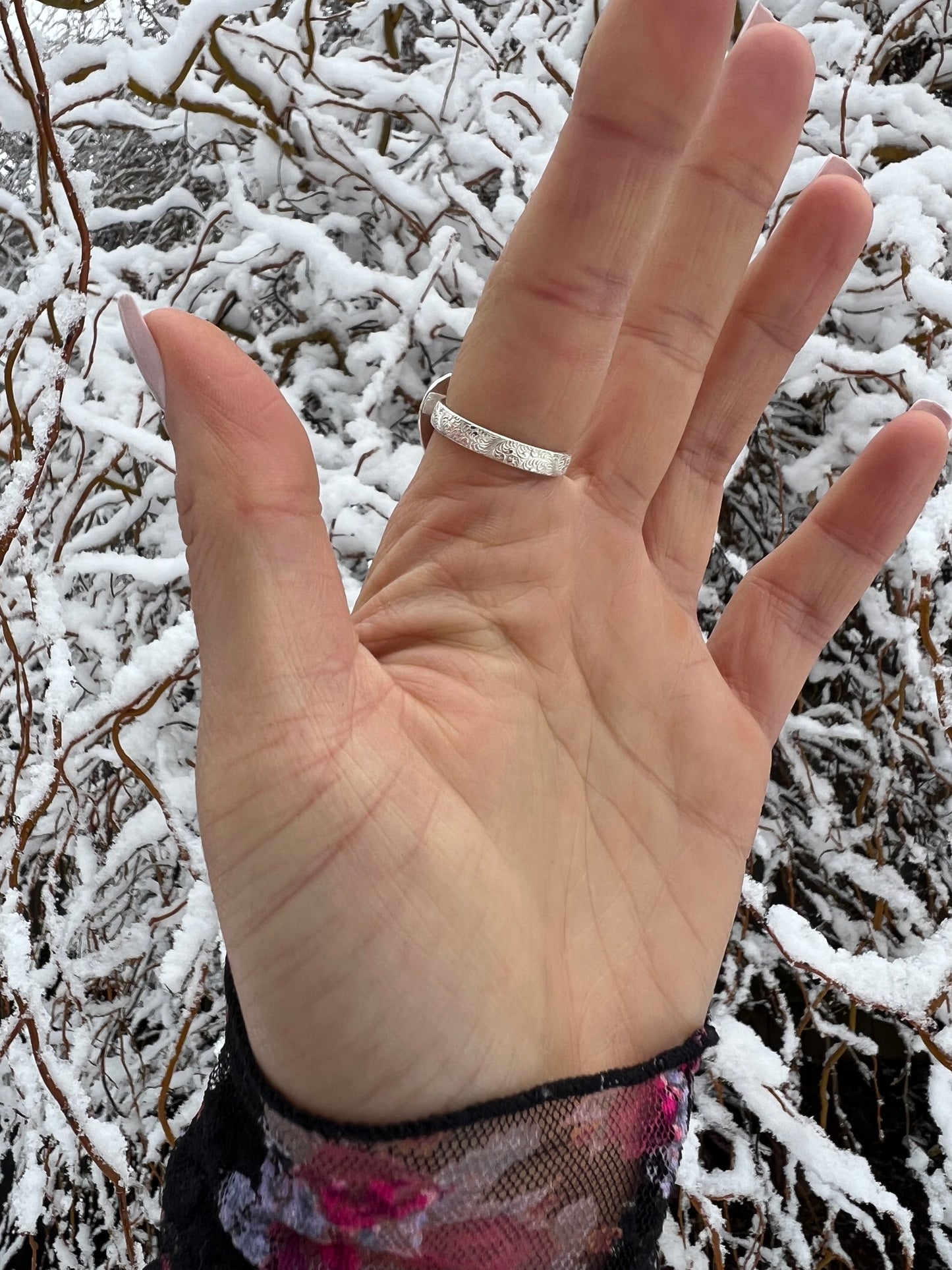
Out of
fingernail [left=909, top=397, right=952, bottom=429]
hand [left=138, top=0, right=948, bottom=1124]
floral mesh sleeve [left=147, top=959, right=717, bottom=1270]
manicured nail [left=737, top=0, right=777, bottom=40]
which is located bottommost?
floral mesh sleeve [left=147, top=959, right=717, bottom=1270]

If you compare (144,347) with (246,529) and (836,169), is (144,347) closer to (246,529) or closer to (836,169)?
(246,529)

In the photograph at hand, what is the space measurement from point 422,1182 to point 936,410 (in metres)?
0.96

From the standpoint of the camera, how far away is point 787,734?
1.30 meters

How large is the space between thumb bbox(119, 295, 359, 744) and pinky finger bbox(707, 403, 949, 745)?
22.7 inches

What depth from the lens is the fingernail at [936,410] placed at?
41.4 inches

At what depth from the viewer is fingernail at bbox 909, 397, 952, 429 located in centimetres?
105

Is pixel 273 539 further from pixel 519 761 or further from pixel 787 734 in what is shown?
pixel 787 734

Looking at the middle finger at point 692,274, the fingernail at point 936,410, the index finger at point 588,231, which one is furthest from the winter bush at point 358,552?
the index finger at point 588,231

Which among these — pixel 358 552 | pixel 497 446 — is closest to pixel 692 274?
pixel 497 446

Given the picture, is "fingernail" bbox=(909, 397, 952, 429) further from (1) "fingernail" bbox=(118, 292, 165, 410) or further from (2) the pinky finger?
(1) "fingernail" bbox=(118, 292, 165, 410)

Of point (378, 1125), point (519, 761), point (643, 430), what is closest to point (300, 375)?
point (643, 430)

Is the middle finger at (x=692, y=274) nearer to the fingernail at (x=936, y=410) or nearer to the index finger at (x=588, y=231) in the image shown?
the index finger at (x=588, y=231)

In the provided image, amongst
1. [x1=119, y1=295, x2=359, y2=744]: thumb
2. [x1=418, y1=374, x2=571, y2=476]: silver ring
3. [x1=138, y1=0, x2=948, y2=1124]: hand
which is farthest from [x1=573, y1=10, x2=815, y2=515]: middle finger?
[x1=119, y1=295, x2=359, y2=744]: thumb

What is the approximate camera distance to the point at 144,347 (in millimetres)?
672
